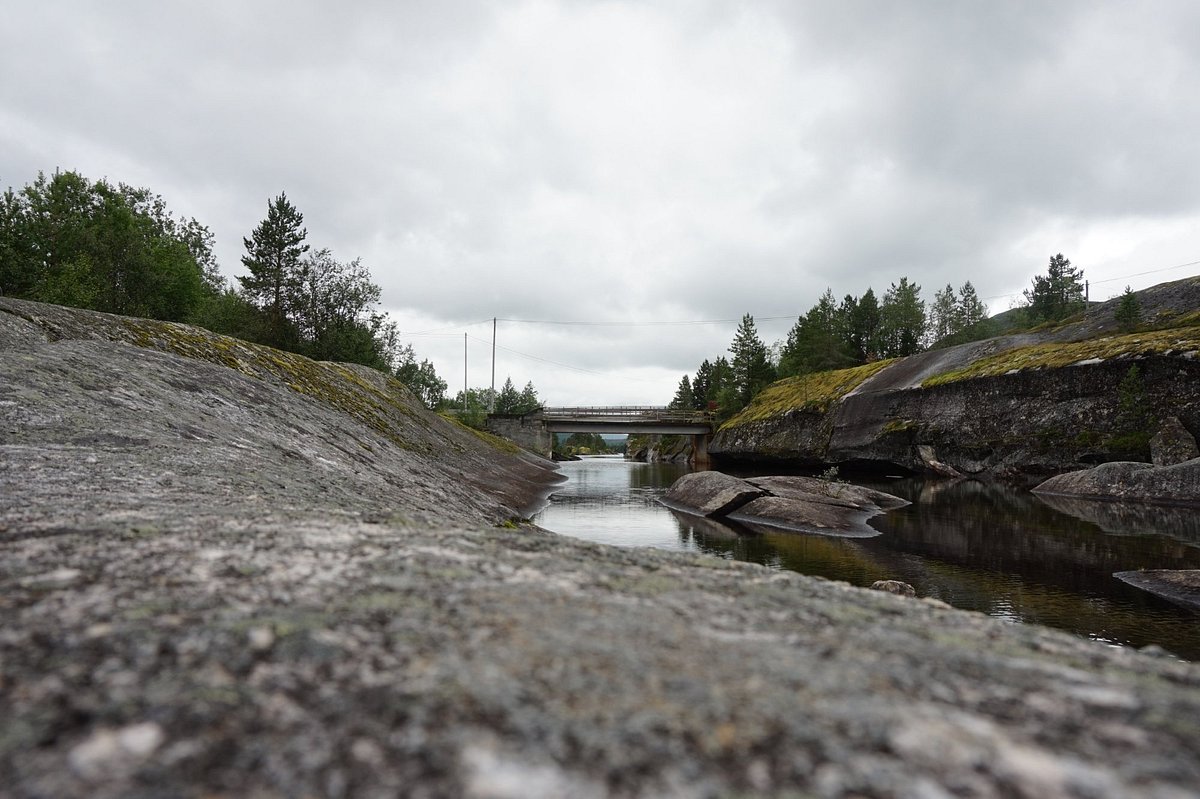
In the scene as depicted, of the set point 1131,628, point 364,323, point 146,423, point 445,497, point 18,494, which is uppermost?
point 364,323

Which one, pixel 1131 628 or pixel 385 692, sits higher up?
pixel 385 692

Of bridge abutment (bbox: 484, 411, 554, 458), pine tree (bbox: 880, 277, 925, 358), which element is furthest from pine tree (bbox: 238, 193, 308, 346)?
pine tree (bbox: 880, 277, 925, 358)

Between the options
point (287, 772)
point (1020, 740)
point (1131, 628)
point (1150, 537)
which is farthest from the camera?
point (1150, 537)

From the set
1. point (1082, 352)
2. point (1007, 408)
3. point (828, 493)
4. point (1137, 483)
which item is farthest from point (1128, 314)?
point (828, 493)

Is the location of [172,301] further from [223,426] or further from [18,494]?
[18,494]

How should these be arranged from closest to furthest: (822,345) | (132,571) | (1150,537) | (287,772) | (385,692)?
(287,772)
(385,692)
(132,571)
(1150,537)
(822,345)

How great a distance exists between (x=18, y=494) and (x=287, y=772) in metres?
4.58

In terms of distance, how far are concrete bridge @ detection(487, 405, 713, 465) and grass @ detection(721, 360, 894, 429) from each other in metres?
5.54

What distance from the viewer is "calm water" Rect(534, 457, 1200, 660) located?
1004 cm

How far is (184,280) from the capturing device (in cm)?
5453

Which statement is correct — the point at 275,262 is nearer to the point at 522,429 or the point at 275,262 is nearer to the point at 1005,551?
the point at 522,429

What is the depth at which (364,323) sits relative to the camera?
5122 cm

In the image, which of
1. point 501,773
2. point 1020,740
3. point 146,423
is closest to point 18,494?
point 146,423

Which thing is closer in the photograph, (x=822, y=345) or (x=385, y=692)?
(x=385, y=692)
